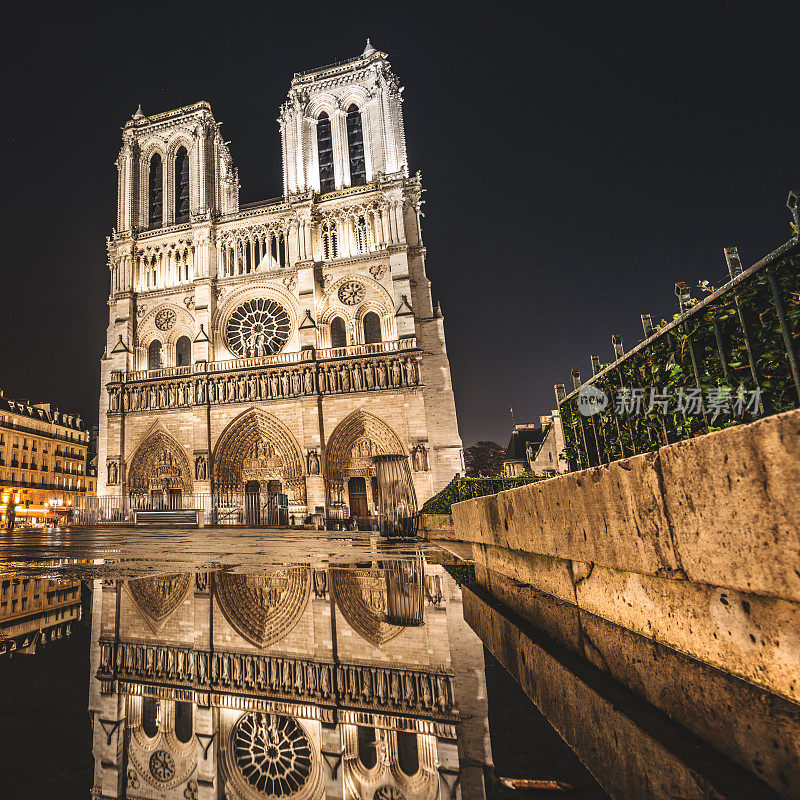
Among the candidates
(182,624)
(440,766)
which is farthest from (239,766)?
(182,624)

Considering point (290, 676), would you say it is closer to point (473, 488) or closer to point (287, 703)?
point (287, 703)

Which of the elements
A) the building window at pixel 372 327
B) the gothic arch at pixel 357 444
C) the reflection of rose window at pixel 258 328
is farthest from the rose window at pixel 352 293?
the gothic arch at pixel 357 444

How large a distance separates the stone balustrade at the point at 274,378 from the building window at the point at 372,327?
45.6 inches

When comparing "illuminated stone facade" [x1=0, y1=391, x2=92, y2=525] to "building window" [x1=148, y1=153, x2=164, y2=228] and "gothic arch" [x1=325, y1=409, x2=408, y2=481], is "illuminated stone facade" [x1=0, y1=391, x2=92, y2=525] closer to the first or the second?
"building window" [x1=148, y1=153, x2=164, y2=228]

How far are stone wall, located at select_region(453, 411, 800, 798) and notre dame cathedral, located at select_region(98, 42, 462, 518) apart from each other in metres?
16.6

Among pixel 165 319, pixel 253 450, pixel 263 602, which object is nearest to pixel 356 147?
pixel 165 319

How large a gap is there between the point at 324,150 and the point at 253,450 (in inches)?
589

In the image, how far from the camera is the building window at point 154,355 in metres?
22.5

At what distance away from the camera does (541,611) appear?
95.5 inches

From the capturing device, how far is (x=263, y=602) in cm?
280

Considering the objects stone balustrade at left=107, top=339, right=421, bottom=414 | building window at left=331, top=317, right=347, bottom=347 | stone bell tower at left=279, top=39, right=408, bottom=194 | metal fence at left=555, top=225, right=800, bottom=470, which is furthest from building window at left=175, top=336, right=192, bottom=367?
metal fence at left=555, top=225, right=800, bottom=470

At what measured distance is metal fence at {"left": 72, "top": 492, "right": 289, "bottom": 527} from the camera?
17562 mm

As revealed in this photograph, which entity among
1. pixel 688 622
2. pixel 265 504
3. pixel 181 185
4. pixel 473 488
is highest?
pixel 181 185

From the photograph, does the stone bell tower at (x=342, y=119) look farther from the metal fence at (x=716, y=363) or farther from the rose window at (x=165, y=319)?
the metal fence at (x=716, y=363)
